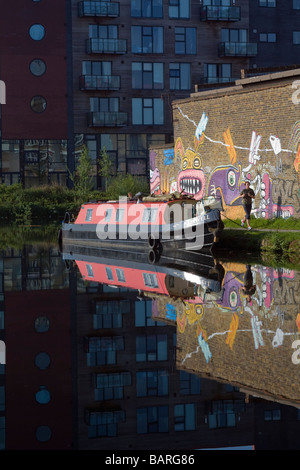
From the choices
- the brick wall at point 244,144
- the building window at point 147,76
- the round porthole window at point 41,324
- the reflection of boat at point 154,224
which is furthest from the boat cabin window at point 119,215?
the building window at point 147,76

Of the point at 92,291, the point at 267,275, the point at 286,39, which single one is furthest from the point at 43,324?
the point at 286,39

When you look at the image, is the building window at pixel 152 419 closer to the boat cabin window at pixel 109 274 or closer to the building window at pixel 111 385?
the building window at pixel 111 385

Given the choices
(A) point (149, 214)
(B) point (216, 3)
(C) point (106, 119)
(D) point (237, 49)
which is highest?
(B) point (216, 3)

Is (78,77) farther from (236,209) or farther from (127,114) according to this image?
(236,209)

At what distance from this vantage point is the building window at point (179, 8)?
62.2 meters

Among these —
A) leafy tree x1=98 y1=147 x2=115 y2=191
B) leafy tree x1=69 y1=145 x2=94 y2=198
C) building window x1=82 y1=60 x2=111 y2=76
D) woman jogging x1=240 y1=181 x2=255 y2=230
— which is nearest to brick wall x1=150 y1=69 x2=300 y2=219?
woman jogging x1=240 y1=181 x2=255 y2=230

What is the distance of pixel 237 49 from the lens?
6300 cm

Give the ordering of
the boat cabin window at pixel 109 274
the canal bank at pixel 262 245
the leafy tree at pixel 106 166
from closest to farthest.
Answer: the boat cabin window at pixel 109 274 → the canal bank at pixel 262 245 → the leafy tree at pixel 106 166

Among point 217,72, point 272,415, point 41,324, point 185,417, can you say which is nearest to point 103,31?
point 217,72

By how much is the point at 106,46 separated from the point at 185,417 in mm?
54400

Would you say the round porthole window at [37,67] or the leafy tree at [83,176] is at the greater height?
the round porthole window at [37,67]

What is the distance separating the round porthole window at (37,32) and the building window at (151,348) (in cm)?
5060

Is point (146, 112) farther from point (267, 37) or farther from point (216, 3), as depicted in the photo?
point (267, 37)

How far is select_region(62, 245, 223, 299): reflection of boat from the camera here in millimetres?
17891
